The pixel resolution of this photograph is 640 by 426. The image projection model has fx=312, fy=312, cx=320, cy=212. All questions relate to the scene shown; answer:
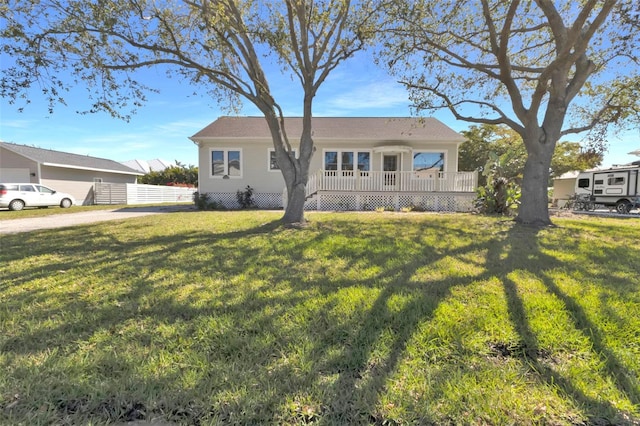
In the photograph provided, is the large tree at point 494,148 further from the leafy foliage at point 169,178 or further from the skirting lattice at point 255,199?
the leafy foliage at point 169,178

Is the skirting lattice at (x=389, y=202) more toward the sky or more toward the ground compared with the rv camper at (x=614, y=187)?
more toward the ground

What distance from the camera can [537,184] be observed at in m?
8.27

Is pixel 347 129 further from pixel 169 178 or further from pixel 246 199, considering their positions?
pixel 169 178

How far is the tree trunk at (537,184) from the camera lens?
8242 mm

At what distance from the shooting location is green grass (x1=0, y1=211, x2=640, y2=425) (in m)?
1.82

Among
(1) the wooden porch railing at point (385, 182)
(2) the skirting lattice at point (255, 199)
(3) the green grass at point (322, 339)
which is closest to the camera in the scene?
(3) the green grass at point (322, 339)

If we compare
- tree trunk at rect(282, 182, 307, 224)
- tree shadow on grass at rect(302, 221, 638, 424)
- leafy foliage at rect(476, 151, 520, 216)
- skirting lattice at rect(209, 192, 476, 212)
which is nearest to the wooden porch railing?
skirting lattice at rect(209, 192, 476, 212)

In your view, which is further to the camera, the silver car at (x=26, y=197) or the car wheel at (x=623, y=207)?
the car wheel at (x=623, y=207)

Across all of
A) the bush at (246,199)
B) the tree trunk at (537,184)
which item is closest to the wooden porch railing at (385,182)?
the bush at (246,199)

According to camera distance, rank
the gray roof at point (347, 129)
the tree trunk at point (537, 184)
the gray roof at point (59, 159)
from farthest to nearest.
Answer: the gray roof at point (59, 159)
the gray roof at point (347, 129)
the tree trunk at point (537, 184)

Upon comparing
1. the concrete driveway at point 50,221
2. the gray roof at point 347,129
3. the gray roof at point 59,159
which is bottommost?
the concrete driveway at point 50,221

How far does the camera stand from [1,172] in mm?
20375

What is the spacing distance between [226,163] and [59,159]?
14.7 meters

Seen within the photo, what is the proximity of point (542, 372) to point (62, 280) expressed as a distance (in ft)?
16.9
